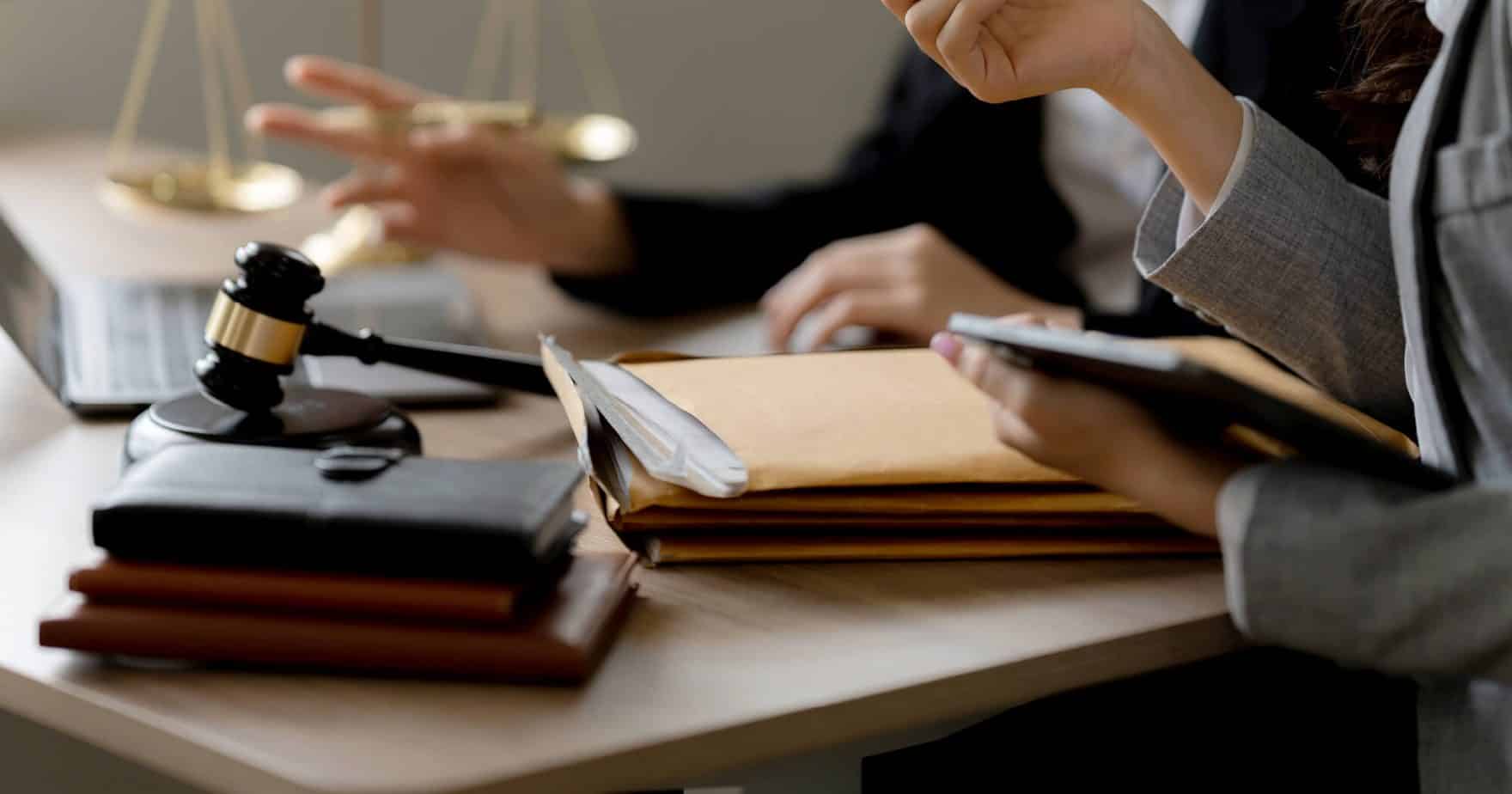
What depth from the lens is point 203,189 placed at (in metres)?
1.20

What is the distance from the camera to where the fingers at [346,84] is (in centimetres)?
129

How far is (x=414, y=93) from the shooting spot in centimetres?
138

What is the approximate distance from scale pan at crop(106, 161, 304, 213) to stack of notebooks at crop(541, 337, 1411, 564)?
59cm

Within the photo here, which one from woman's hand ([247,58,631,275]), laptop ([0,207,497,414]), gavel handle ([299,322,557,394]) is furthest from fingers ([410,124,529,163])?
gavel handle ([299,322,557,394])

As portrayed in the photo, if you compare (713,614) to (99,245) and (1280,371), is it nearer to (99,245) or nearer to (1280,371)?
(1280,371)

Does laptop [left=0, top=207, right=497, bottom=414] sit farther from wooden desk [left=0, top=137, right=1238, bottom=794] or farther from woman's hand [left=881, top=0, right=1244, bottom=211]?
woman's hand [left=881, top=0, right=1244, bottom=211]

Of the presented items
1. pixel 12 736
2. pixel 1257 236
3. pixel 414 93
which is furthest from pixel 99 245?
pixel 1257 236

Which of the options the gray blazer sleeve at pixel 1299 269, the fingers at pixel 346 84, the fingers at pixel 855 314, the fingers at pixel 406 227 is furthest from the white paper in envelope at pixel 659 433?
the fingers at pixel 346 84

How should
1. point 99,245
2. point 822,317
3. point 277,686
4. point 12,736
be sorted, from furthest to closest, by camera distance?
1. point 99,245
2. point 822,317
3. point 12,736
4. point 277,686

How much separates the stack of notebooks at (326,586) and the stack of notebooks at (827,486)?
11 cm

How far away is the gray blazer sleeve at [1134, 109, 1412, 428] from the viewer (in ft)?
2.29

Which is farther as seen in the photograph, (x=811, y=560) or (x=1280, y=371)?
(x=1280, y=371)

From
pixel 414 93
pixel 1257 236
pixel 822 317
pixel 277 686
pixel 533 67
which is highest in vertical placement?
pixel 533 67

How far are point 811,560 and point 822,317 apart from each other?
426mm
